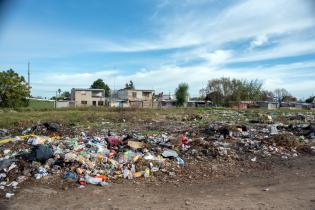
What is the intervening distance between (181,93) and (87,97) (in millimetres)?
16375

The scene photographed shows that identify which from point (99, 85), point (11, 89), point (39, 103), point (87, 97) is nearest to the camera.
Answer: point (11, 89)

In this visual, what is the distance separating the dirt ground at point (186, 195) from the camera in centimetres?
430

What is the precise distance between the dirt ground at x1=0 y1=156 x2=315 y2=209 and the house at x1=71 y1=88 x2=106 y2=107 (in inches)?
1763

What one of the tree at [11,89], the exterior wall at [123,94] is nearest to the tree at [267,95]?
the exterior wall at [123,94]

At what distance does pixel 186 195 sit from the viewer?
4.82 meters

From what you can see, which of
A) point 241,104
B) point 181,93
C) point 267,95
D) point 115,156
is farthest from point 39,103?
point 267,95

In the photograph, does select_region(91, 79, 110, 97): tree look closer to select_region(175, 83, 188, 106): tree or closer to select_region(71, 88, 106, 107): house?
select_region(71, 88, 106, 107): house

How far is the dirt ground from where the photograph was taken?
4297 millimetres

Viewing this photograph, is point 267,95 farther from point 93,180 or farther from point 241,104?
point 93,180

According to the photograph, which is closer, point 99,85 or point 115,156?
point 115,156

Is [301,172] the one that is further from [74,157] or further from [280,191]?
[74,157]

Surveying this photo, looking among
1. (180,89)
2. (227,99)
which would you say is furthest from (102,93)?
(227,99)

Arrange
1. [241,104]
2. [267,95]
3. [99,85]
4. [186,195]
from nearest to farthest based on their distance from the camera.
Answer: [186,195] < [241,104] < [99,85] < [267,95]

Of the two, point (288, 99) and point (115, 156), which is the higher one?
point (288, 99)
